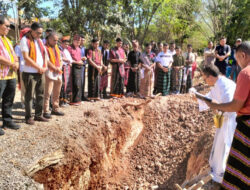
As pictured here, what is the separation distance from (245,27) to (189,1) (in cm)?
493

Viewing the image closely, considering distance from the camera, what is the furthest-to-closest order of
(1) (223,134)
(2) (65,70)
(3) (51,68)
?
(2) (65,70) < (3) (51,68) < (1) (223,134)

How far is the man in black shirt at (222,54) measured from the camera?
761 cm

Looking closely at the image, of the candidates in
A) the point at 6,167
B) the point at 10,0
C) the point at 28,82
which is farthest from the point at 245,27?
the point at 6,167

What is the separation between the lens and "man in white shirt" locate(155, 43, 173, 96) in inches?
285

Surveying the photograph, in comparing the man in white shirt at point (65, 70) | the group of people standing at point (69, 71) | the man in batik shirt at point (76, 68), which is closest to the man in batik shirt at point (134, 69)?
the group of people standing at point (69, 71)

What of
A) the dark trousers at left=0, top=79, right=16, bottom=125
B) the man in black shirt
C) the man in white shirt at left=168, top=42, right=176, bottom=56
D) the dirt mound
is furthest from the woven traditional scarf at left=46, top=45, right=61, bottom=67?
the man in black shirt

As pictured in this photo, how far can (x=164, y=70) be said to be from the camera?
23.9 feet

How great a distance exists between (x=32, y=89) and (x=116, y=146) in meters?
2.54

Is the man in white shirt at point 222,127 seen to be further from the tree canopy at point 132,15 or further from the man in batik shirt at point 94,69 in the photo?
the tree canopy at point 132,15

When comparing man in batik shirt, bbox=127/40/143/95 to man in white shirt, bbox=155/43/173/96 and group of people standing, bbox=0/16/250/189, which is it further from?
man in white shirt, bbox=155/43/173/96

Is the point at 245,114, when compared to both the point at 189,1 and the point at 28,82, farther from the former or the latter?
the point at 189,1

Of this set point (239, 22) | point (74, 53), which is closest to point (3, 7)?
point (74, 53)

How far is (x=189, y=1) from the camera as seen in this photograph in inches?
647

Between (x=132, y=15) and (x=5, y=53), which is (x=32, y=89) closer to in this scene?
(x=5, y=53)
